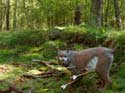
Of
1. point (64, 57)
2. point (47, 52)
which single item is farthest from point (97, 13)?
point (64, 57)

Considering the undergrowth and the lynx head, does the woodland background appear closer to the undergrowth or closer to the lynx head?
the undergrowth

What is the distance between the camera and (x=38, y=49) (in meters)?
10.6

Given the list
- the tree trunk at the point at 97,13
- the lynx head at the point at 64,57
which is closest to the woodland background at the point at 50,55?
the tree trunk at the point at 97,13

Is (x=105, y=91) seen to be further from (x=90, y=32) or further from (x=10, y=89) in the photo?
(x=90, y=32)

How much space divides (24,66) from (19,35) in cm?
264

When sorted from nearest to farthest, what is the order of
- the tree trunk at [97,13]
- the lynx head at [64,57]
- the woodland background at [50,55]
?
the lynx head at [64,57]
the woodland background at [50,55]
the tree trunk at [97,13]

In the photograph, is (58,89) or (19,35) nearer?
(58,89)

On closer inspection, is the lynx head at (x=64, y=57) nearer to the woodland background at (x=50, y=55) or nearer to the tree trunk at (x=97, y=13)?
the woodland background at (x=50, y=55)

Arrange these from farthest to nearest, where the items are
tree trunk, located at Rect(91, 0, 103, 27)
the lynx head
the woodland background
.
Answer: tree trunk, located at Rect(91, 0, 103, 27)
the woodland background
the lynx head

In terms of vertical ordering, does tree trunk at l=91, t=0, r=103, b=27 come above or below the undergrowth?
above

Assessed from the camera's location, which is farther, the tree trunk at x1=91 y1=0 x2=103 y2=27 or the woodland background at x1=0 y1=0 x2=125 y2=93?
the tree trunk at x1=91 y1=0 x2=103 y2=27

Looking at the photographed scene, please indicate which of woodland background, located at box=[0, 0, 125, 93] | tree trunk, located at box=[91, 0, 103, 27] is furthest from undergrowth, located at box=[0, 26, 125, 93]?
tree trunk, located at box=[91, 0, 103, 27]

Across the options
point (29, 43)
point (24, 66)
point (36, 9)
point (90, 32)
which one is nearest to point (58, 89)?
point (24, 66)

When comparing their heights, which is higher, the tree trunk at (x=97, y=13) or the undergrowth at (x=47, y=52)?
the tree trunk at (x=97, y=13)
